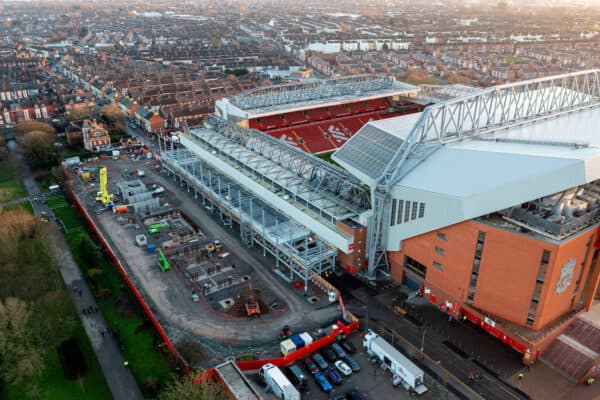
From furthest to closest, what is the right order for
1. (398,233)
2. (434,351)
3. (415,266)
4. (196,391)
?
(415,266)
(398,233)
(434,351)
(196,391)

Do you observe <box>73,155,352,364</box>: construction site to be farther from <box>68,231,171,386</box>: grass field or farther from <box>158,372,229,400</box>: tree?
<box>158,372,229,400</box>: tree

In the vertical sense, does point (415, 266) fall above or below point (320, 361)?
above

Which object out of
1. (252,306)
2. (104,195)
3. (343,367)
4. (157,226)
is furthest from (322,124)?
(343,367)

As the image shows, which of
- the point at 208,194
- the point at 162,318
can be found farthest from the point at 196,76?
the point at 162,318

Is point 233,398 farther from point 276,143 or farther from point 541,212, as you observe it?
point 276,143

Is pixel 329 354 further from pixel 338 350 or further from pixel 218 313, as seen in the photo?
pixel 218 313

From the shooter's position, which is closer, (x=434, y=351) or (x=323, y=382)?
(x=323, y=382)

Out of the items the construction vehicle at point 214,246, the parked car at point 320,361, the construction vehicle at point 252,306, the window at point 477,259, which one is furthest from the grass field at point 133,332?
the window at point 477,259
